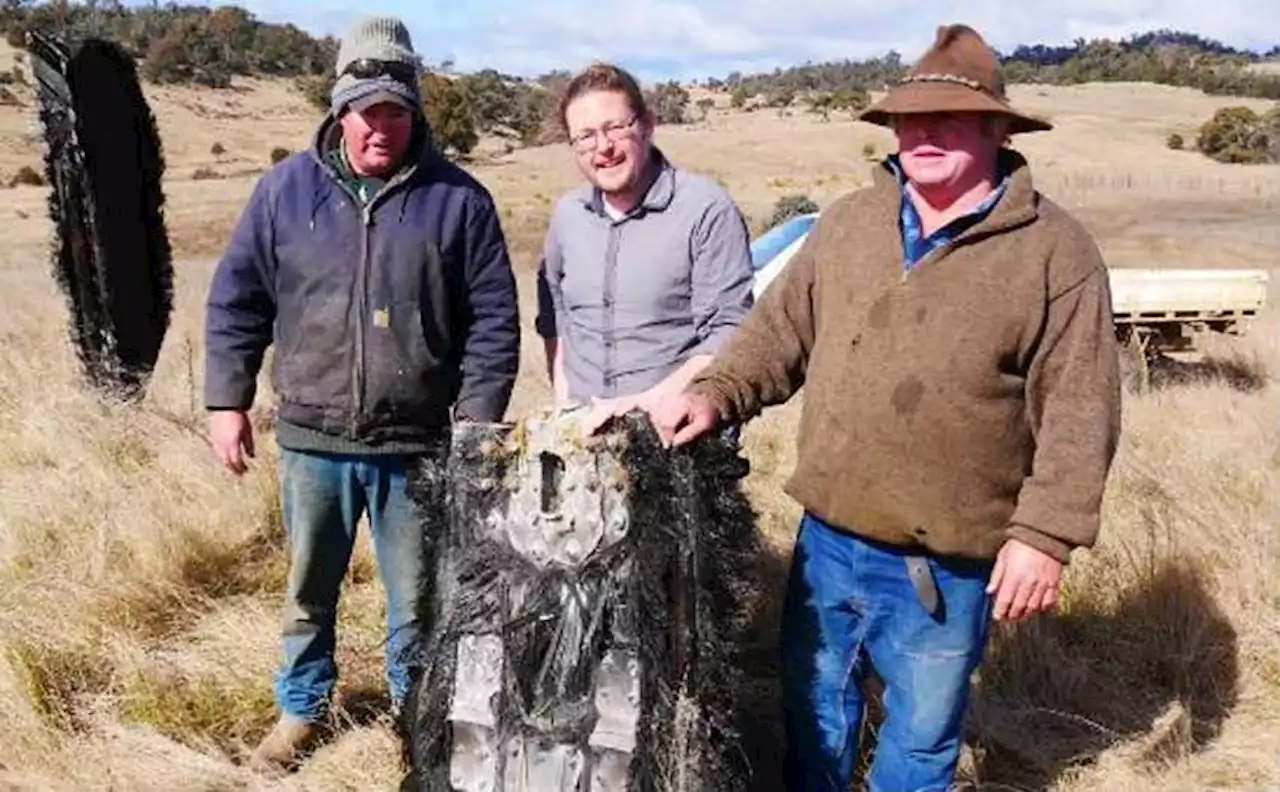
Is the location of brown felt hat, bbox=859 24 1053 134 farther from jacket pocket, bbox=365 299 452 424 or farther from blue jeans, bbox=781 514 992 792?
jacket pocket, bbox=365 299 452 424

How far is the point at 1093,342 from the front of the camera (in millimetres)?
2699

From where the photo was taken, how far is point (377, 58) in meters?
3.45

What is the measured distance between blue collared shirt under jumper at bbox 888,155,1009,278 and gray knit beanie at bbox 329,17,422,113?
1.26m

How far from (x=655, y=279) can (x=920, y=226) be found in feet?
2.84

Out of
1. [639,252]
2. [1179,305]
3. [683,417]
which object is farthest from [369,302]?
[1179,305]

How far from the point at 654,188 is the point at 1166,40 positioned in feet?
416

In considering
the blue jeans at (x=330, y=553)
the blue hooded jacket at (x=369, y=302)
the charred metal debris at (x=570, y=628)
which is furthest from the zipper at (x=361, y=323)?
the charred metal debris at (x=570, y=628)

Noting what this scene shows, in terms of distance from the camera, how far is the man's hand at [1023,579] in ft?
8.86

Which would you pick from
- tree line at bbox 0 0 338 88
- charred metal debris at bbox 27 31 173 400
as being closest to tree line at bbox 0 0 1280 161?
tree line at bbox 0 0 338 88

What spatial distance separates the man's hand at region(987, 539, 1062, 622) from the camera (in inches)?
106

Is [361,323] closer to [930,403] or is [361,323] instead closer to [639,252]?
[639,252]

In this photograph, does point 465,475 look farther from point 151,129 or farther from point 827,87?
point 827,87

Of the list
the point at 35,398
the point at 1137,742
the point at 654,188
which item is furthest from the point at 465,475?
the point at 35,398

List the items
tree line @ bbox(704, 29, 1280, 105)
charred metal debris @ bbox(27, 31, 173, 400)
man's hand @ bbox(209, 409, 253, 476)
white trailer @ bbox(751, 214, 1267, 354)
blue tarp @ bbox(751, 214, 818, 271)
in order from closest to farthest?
man's hand @ bbox(209, 409, 253, 476) < charred metal debris @ bbox(27, 31, 173, 400) < blue tarp @ bbox(751, 214, 818, 271) < white trailer @ bbox(751, 214, 1267, 354) < tree line @ bbox(704, 29, 1280, 105)
